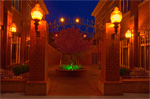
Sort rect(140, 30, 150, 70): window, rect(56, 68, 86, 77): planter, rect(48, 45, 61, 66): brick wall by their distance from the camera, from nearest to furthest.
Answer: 1. rect(140, 30, 150, 70): window
2. rect(56, 68, 86, 77): planter
3. rect(48, 45, 61, 66): brick wall

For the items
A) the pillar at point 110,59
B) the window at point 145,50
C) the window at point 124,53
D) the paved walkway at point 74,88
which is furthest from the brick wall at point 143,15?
the paved walkway at point 74,88

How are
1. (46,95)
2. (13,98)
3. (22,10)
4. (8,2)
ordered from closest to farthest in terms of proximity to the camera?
(13,98)
(46,95)
(8,2)
(22,10)

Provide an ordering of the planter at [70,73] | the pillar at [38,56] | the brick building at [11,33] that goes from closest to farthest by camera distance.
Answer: the pillar at [38,56] → the brick building at [11,33] → the planter at [70,73]

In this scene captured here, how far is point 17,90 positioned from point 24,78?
60 cm

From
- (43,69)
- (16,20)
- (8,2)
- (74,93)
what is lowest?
(74,93)

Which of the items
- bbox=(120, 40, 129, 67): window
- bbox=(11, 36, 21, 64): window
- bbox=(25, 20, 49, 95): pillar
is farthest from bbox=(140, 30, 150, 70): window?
bbox=(11, 36, 21, 64): window

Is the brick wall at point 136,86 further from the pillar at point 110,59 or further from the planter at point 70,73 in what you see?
the planter at point 70,73

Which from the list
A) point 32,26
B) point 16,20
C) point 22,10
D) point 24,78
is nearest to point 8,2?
point 16,20

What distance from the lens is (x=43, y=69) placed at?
603cm

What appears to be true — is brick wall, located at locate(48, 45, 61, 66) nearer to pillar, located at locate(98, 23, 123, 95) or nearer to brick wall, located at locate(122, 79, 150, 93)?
pillar, located at locate(98, 23, 123, 95)

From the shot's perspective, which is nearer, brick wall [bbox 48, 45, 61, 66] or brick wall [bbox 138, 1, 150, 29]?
brick wall [bbox 138, 1, 150, 29]

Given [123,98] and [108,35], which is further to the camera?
[108,35]

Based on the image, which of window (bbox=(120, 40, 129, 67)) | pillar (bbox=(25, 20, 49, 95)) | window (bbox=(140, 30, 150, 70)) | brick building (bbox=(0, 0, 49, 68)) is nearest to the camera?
pillar (bbox=(25, 20, 49, 95))

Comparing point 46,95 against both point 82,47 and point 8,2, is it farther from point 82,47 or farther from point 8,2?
point 8,2
